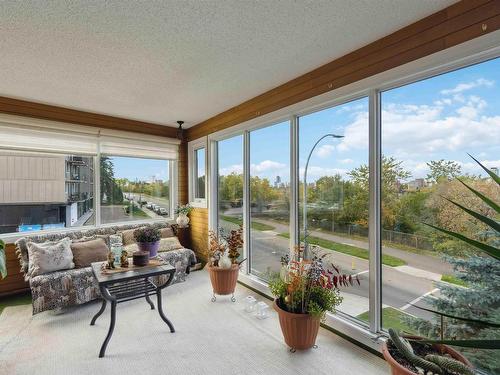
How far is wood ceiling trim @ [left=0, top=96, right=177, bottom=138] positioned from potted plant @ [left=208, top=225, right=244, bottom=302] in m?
2.53

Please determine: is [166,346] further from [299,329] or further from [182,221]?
[182,221]

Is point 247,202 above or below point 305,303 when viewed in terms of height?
above

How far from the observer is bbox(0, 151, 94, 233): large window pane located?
352 centimetres

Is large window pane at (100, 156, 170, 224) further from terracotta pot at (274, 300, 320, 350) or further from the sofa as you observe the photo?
terracotta pot at (274, 300, 320, 350)

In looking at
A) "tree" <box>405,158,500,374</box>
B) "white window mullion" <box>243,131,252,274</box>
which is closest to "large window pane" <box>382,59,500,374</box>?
"tree" <box>405,158,500,374</box>

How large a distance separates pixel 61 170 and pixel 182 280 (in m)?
2.42

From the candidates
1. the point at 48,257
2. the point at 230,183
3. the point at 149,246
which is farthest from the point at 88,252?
the point at 230,183

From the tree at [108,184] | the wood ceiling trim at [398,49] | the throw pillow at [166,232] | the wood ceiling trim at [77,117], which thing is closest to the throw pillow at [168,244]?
the throw pillow at [166,232]

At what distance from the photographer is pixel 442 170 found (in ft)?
6.21

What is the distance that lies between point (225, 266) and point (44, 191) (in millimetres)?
2863

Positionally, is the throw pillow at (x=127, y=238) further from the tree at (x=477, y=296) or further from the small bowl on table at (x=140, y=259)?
the tree at (x=477, y=296)

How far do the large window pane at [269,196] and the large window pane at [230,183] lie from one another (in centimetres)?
27

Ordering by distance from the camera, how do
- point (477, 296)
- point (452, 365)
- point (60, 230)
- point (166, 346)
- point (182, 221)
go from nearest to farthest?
point (452, 365) < point (477, 296) < point (166, 346) < point (60, 230) < point (182, 221)

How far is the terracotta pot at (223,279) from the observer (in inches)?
126
